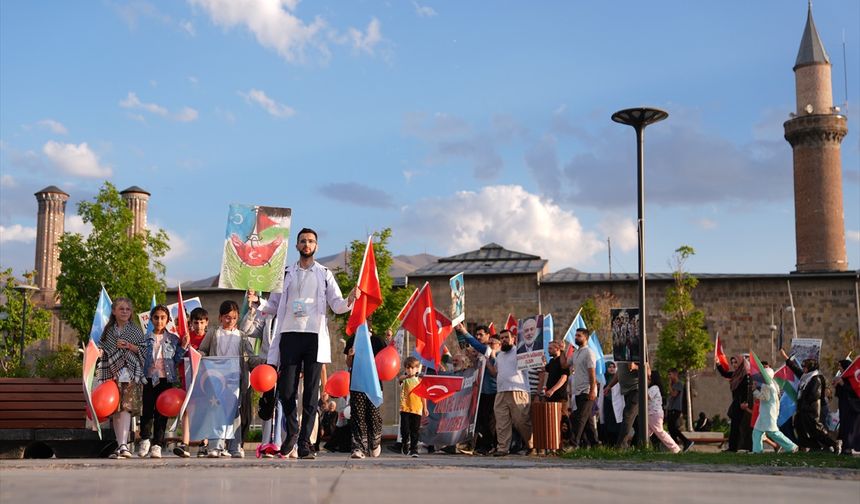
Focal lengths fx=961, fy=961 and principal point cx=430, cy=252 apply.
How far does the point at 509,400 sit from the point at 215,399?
14.7 ft

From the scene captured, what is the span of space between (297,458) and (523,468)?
2.53 metres

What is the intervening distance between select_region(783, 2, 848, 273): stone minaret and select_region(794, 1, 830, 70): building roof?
2826 mm

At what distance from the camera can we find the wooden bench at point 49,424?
1273 cm

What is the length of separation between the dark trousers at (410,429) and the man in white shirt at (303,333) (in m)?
3.03

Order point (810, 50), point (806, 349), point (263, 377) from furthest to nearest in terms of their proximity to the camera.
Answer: point (810, 50), point (806, 349), point (263, 377)

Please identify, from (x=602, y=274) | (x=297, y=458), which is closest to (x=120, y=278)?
(x=602, y=274)

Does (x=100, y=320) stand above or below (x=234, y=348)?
above

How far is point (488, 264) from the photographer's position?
1871 inches

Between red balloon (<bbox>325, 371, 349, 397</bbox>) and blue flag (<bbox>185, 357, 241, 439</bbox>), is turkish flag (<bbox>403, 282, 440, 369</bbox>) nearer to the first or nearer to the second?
red balloon (<bbox>325, 371, 349, 397</bbox>)

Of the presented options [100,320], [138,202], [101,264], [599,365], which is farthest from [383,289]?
[138,202]

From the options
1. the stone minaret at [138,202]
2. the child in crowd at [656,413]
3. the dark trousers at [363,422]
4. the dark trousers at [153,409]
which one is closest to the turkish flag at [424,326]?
the child in crowd at [656,413]

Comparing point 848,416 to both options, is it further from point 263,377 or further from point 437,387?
point 263,377

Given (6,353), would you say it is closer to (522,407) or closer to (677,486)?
(522,407)

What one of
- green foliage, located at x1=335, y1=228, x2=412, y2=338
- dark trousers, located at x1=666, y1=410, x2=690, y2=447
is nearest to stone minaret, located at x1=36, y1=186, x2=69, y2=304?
green foliage, located at x1=335, y1=228, x2=412, y2=338
